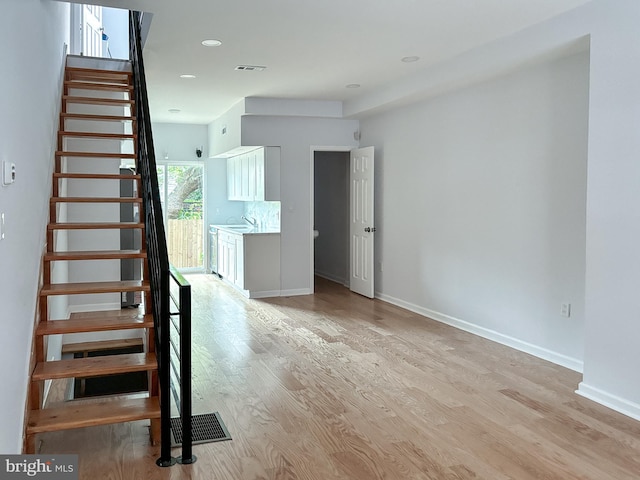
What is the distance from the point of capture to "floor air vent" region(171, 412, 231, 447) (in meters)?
3.27

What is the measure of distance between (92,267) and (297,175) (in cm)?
305

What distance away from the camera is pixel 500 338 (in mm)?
5418

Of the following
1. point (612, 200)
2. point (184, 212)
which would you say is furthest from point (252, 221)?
point (612, 200)

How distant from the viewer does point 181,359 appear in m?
2.94

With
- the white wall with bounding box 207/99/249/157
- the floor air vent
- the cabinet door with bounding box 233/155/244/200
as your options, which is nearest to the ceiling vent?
the white wall with bounding box 207/99/249/157

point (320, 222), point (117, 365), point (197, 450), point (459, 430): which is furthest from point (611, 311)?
point (320, 222)

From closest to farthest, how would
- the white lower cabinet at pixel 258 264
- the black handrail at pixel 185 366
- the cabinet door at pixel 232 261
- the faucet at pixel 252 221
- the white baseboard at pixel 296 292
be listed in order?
the black handrail at pixel 185 366
the white lower cabinet at pixel 258 264
the white baseboard at pixel 296 292
the cabinet door at pixel 232 261
the faucet at pixel 252 221

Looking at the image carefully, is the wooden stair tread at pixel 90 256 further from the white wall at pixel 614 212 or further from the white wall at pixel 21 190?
the white wall at pixel 614 212

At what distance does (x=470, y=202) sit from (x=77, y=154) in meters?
3.74

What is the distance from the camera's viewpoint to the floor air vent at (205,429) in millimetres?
3270

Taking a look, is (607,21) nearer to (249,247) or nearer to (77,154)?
(77,154)

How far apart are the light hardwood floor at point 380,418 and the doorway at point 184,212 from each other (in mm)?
4651

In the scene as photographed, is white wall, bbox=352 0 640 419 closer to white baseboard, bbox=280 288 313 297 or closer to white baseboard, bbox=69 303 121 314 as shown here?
white baseboard, bbox=280 288 313 297

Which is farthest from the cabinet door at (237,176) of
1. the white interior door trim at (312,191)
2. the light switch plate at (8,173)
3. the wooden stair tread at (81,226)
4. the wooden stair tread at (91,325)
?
the light switch plate at (8,173)
